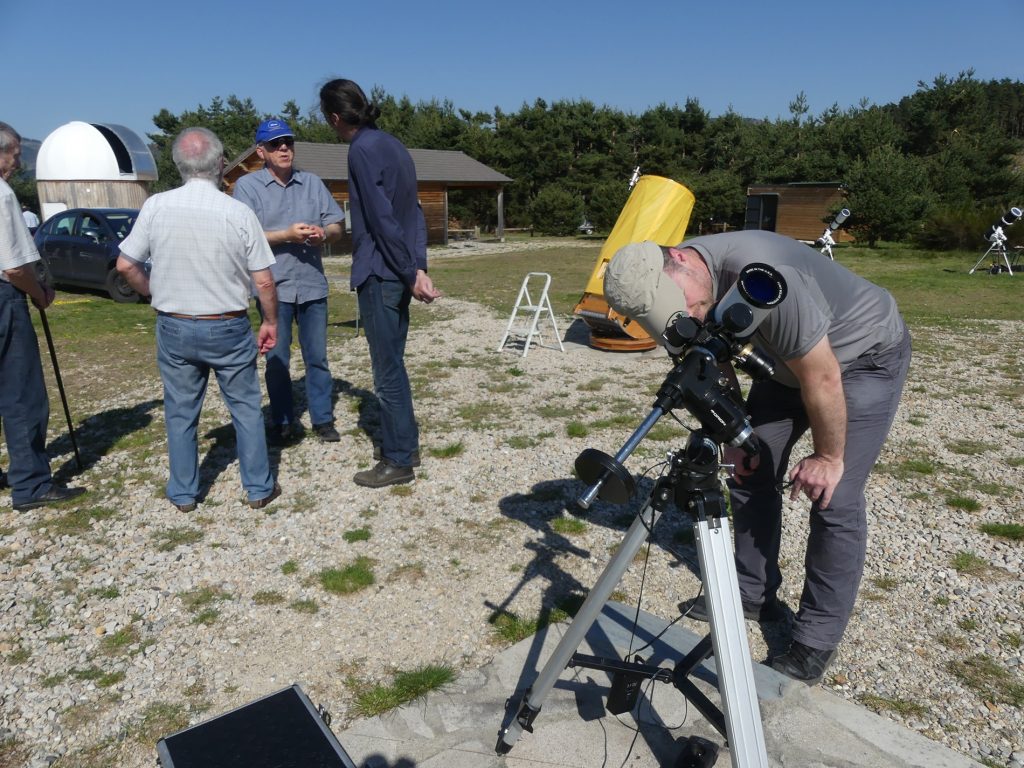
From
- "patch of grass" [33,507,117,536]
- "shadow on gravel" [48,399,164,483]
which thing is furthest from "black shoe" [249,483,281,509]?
"shadow on gravel" [48,399,164,483]

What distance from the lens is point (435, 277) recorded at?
17.7 meters

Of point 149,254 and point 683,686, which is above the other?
point 149,254

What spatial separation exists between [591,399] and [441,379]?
1636mm

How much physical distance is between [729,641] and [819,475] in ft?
2.58

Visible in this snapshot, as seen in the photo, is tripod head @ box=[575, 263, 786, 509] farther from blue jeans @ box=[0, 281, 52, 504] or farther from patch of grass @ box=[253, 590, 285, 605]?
blue jeans @ box=[0, 281, 52, 504]

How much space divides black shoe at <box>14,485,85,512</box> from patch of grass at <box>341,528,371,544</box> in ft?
6.22

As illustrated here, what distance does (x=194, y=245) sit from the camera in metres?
3.93

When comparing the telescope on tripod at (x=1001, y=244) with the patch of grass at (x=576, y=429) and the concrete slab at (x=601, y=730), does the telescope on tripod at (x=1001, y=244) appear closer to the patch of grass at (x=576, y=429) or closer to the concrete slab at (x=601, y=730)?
the patch of grass at (x=576, y=429)

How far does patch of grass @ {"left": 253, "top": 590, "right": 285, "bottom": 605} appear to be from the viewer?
3.54 metres

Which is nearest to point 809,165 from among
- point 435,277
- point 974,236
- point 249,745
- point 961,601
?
point 974,236

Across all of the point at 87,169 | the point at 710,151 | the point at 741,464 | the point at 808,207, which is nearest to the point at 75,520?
the point at 741,464

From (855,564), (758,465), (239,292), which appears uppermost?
(239,292)

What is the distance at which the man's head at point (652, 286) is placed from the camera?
220 cm

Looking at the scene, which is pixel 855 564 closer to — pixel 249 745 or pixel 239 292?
pixel 249 745
